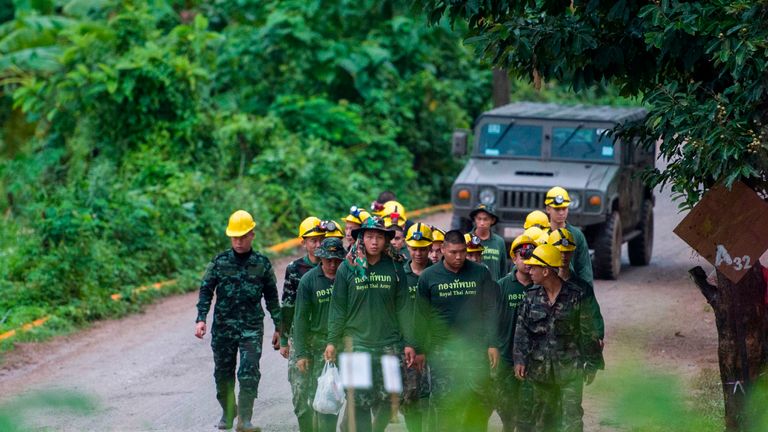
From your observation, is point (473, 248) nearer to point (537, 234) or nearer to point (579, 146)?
point (537, 234)

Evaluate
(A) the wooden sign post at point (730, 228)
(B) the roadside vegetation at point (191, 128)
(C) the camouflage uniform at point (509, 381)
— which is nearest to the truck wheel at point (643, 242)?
(B) the roadside vegetation at point (191, 128)

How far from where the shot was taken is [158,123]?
21.4 m

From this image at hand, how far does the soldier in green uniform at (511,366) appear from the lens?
26.1 feet

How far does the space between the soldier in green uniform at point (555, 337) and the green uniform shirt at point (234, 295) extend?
229 cm

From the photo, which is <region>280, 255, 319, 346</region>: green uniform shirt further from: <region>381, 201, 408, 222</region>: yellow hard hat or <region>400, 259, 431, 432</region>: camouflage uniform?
<region>381, 201, 408, 222</region>: yellow hard hat

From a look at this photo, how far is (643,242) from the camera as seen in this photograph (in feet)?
60.5

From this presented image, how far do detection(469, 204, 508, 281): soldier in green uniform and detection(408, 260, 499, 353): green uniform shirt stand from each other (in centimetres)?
195

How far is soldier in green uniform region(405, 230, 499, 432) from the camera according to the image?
771cm

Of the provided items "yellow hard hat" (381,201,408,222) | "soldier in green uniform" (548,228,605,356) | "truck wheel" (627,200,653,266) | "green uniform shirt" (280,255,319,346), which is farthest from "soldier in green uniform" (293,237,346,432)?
"truck wheel" (627,200,653,266)

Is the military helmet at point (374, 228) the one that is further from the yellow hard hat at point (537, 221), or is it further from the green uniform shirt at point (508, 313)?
the yellow hard hat at point (537, 221)

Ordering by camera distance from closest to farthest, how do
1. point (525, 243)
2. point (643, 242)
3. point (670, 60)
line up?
point (670, 60) → point (525, 243) → point (643, 242)

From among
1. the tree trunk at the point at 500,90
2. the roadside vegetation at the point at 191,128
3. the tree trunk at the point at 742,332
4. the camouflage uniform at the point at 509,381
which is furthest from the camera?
the tree trunk at the point at 500,90

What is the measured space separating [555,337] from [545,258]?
1.70ft

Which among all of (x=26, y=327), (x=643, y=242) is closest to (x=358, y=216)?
(x=26, y=327)
